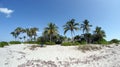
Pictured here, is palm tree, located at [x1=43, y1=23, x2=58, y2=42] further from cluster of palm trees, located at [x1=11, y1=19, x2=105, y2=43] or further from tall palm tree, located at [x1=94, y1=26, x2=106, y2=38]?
tall palm tree, located at [x1=94, y1=26, x2=106, y2=38]

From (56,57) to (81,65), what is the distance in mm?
4867

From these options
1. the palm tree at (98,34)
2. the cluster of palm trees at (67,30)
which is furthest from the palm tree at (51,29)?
the palm tree at (98,34)

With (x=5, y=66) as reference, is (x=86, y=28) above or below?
above

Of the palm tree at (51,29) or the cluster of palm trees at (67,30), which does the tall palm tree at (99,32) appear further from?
the palm tree at (51,29)

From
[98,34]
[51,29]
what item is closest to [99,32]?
[98,34]

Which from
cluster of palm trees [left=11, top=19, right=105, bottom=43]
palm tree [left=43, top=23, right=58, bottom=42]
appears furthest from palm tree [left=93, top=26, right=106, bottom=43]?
palm tree [left=43, top=23, right=58, bottom=42]

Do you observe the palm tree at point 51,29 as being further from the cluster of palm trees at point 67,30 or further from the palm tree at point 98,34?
the palm tree at point 98,34

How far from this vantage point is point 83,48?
2906 cm

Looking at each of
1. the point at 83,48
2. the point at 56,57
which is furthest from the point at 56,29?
the point at 56,57

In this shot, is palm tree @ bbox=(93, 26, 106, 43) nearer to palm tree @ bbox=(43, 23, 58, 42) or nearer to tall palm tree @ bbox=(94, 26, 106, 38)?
tall palm tree @ bbox=(94, 26, 106, 38)

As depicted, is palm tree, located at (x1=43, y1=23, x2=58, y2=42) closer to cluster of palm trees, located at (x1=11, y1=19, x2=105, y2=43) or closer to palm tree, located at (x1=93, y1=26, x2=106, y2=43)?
cluster of palm trees, located at (x1=11, y1=19, x2=105, y2=43)

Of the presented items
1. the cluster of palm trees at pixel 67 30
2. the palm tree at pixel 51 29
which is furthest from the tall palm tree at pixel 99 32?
the palm tree at pixel 51 29

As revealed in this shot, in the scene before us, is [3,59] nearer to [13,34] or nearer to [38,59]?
[38,59]

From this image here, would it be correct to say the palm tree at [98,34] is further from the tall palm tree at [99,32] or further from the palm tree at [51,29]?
the palm tree at [51,29]
